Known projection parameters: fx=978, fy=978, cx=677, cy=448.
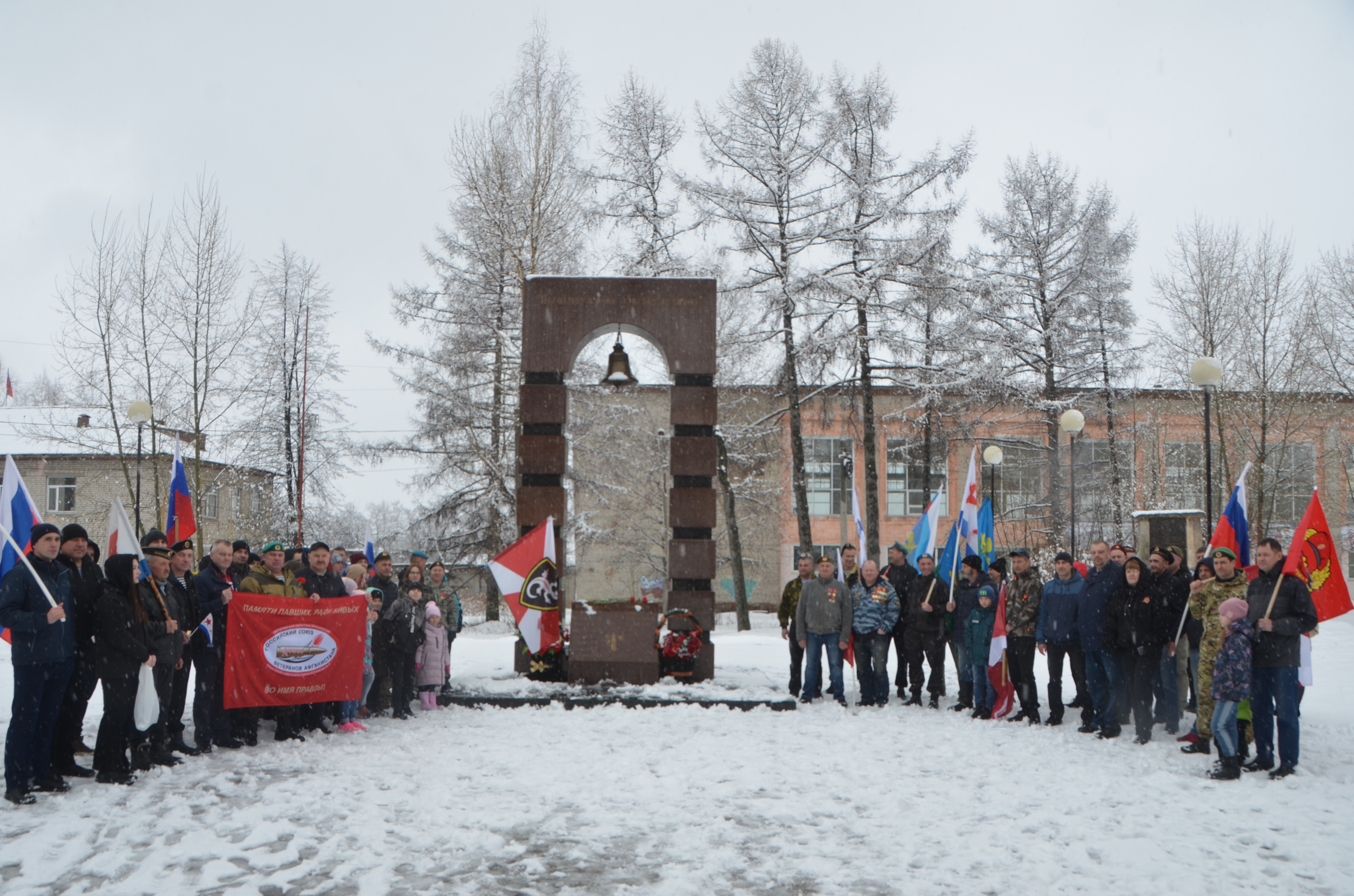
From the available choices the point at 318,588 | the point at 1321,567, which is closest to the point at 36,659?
the point at 318,588

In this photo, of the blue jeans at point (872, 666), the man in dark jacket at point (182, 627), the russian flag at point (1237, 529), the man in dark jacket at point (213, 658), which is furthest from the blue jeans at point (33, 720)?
the russian flag at point (1237, 529)

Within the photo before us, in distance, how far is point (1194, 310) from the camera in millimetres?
25438

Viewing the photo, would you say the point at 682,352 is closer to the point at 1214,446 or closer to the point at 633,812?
the point at 633,812

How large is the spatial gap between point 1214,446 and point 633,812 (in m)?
27.5

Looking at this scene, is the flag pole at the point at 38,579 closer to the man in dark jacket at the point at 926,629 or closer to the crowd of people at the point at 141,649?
the crowd of people at the point at 141,649

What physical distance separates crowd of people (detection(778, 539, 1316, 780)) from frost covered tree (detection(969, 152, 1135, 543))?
13435 millimetres

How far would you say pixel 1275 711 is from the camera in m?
7.21

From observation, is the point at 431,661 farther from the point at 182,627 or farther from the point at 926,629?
the point at 926,629

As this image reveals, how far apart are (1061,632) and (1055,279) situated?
1865 centimetres

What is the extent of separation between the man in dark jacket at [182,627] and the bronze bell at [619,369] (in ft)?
16.8

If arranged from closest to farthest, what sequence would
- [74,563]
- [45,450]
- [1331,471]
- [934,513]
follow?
[74,563] → [934,513] → [1331,471] → [45,450]

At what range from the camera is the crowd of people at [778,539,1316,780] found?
23.6ft

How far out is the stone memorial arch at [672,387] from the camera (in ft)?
39.3

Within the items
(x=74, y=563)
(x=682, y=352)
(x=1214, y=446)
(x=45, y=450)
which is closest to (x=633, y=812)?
(x=74, y=563)
